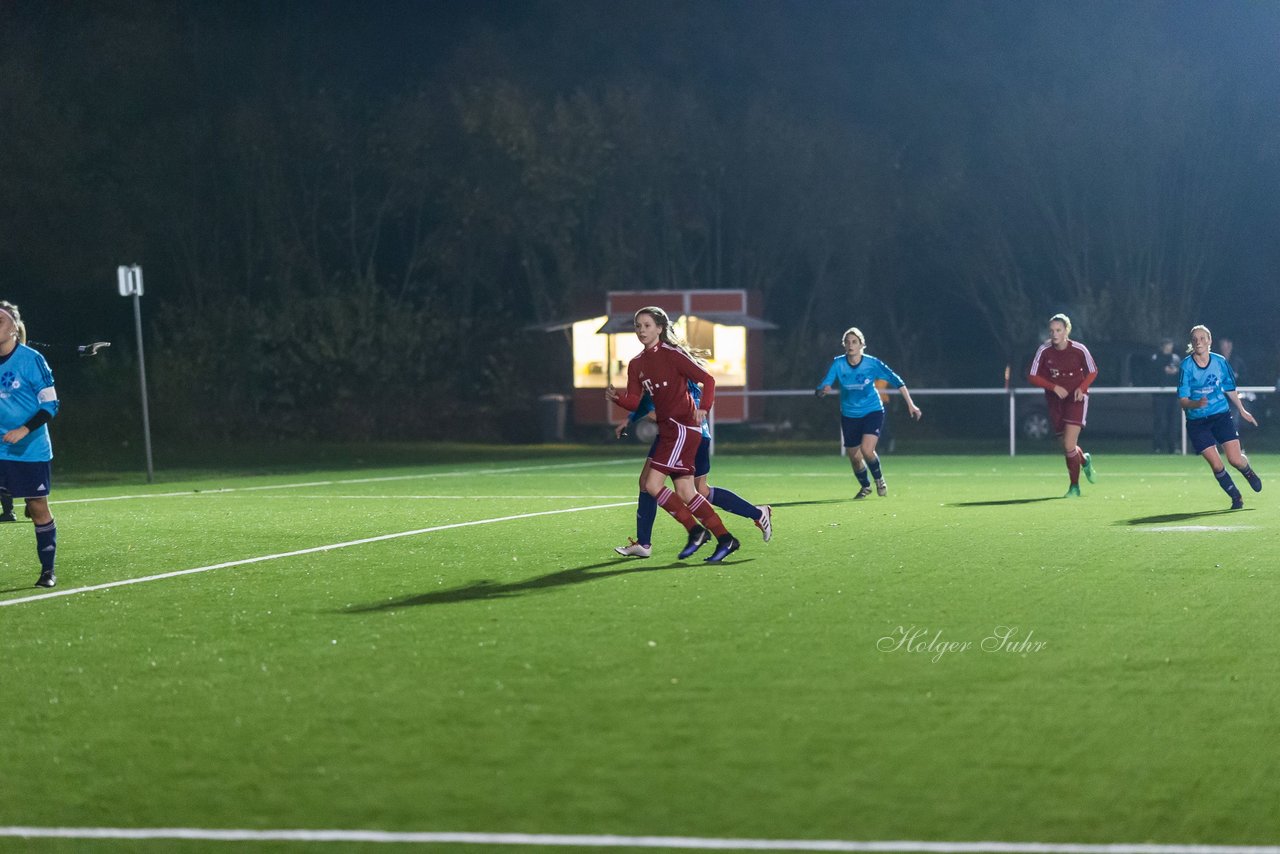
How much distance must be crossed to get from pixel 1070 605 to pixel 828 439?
1295 inches

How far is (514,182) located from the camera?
1882 inches

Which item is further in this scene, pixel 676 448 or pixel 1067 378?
pixel 1067 378

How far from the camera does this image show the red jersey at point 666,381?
12.3 m

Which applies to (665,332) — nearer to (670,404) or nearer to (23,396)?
(670,404)

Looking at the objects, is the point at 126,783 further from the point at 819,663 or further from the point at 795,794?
the point at 819,663

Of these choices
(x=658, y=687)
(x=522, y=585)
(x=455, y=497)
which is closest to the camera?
(x=658, y=687)

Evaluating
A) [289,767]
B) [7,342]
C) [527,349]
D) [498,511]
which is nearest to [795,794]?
[289,767]

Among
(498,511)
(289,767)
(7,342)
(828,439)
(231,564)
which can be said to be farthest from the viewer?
(828,439)

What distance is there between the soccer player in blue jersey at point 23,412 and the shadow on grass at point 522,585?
8.87ft

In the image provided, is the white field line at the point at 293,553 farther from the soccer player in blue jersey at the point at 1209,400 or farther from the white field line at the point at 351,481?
the white field line at the point at 351,481

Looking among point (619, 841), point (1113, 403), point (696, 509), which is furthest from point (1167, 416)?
point (619, 841)

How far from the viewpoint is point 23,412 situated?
11508 mm

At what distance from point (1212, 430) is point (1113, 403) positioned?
19870mm

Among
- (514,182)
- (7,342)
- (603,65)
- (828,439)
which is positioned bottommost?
(828,439)
